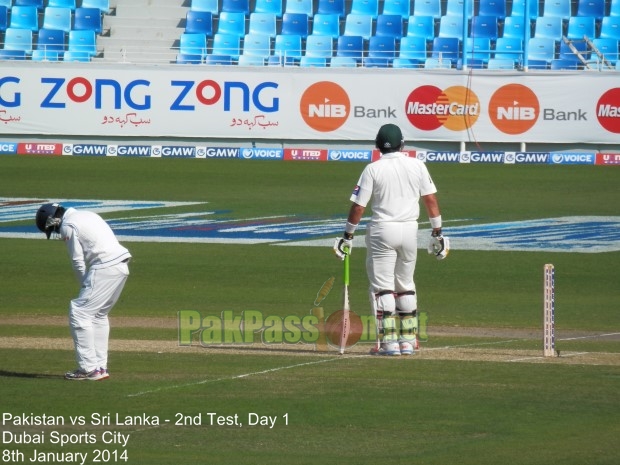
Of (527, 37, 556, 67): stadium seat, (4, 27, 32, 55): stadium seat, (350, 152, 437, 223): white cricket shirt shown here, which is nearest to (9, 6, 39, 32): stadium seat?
(4, 27, 32, 55): stadium seat

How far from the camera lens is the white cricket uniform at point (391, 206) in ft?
35.4

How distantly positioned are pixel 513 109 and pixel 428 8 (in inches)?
308

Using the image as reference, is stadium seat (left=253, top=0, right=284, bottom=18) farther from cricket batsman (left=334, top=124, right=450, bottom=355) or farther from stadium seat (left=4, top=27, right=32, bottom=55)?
cricket batsman (left=334, top=124, right=450, bottom=355)

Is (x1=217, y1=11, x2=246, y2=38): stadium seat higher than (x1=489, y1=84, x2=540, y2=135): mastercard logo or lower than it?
higher

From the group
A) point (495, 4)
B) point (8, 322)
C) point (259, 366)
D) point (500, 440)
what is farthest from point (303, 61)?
point (500, 440)

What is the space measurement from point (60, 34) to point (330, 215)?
17279 mm

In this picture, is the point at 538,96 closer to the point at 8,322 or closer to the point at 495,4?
the point at 495,4

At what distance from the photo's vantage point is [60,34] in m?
37.9

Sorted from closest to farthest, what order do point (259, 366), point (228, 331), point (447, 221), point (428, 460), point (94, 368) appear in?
point (428, 460) → point (94, 368) → point (259, 366) → point (228, 331) → point (447, 221)

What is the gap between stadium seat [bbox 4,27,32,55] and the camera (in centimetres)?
3772

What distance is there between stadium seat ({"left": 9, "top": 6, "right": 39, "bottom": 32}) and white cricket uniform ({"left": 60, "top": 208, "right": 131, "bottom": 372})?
1194 inches

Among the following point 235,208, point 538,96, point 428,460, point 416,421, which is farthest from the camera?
point 538,96

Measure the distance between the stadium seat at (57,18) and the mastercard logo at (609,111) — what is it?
17114 millimetres

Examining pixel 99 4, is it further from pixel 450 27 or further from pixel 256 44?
pixel 450 27
